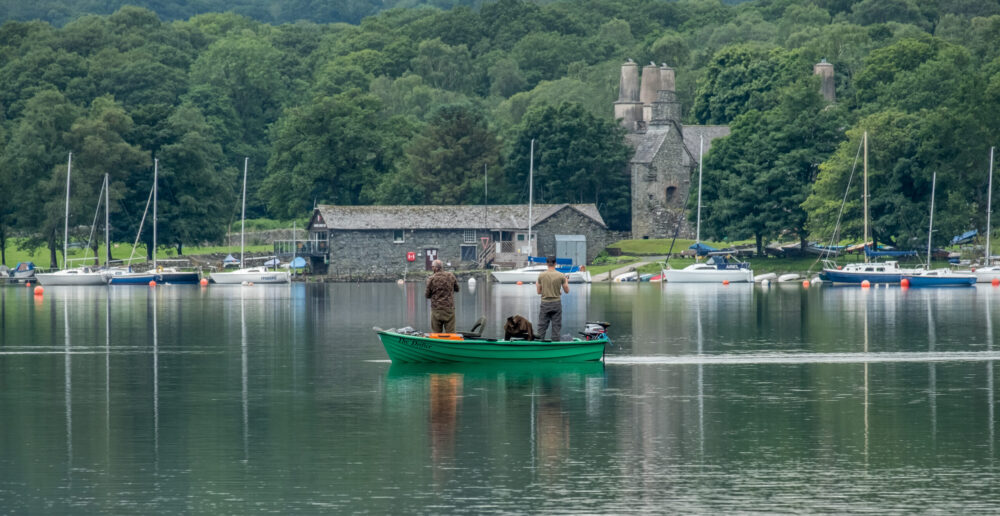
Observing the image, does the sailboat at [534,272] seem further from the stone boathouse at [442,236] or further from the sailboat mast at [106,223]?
the sailboat mast at [106,223]

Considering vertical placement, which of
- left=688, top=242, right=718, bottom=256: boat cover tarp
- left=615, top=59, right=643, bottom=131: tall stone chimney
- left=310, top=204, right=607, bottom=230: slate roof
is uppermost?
left=615, top=59, right=643, bottom=131: tall stone chimney

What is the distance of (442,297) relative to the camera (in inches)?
1367

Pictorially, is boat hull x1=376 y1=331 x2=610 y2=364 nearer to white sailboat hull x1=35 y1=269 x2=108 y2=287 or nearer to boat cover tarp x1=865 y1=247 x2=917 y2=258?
boat cover tarp x1=865 y1=247 x2=917 y2=258

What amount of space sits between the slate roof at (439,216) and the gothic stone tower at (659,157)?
8665mm

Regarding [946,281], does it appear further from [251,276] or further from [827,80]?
[251,276]

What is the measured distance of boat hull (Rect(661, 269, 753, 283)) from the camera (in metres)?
98.6

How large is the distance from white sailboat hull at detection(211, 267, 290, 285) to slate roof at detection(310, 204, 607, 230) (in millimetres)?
8083

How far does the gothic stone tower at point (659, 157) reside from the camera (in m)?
122

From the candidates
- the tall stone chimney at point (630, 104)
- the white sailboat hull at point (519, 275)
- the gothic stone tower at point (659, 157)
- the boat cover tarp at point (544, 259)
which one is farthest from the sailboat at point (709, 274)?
the tall stone chimney at point (630, 104)

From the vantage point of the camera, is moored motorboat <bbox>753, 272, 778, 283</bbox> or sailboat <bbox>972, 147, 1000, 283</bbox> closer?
sailboat <bbox>972, 147, 1000, 283</bbox>

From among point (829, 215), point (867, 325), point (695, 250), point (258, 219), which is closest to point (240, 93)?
point (258, 219)

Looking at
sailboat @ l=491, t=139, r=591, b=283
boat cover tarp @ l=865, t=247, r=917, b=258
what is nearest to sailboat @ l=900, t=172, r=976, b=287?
boat cover tarp @ l=865, t=247, r=917, b=258

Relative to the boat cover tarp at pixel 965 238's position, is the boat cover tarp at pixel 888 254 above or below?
below

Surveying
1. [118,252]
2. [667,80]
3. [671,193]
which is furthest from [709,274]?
[118,252]
